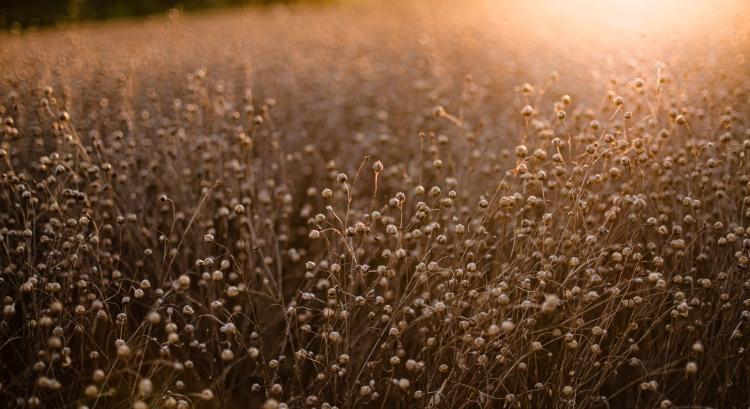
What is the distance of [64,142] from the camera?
11.5 ft

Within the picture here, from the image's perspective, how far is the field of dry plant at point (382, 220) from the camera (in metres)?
2.42

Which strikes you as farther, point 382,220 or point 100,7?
point 100,7

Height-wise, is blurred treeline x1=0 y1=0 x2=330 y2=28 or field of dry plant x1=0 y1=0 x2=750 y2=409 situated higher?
blurred treeline x1=0 y1=0 x2=330 y2=28

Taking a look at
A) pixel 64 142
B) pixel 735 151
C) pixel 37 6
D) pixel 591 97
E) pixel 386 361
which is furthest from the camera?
pixel 37 6

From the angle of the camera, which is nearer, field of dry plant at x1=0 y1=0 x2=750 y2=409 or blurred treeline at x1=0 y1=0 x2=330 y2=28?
field of dry plant at x1=0 y1=0 x2=750 y2=409

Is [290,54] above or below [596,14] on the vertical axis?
below

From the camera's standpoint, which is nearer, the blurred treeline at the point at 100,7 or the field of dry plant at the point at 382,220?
the field of dry plant at the point at 382,220

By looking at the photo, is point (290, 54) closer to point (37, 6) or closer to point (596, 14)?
point (596, 14)

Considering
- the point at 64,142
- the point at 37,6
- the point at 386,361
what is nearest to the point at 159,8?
the point at 37,6

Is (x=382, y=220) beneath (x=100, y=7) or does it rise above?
beneath

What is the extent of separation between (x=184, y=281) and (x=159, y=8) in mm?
13957

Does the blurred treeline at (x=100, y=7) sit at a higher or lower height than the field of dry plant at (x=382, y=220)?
higher

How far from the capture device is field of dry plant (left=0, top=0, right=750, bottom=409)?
7.95 ft

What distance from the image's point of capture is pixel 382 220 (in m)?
3.02
